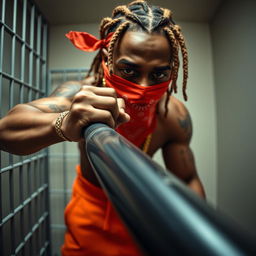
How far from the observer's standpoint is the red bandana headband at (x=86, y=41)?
624mm

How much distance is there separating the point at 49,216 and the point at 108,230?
0.52m

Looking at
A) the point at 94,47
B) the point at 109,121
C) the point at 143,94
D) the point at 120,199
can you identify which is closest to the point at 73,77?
the point at 94,47

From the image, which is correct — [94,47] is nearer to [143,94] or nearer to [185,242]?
[143,94]

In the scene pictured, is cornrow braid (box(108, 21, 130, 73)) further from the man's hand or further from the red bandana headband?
the man's hand

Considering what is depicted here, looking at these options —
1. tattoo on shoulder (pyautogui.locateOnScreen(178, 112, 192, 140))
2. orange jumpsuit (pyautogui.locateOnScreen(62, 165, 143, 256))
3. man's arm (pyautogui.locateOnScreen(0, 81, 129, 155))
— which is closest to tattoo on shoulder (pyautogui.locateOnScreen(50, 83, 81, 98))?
man's arm (pyautogui.locateOnScreen(0, 81, 129, 155))

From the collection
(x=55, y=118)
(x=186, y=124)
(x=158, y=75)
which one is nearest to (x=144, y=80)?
(x=158, y=75)

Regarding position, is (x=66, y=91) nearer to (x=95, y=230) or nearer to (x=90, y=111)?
(x=90, y=111)

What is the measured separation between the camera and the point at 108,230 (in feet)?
2.41

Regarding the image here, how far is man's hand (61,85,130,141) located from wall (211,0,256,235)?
0.56 metres

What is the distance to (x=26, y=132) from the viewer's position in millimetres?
454

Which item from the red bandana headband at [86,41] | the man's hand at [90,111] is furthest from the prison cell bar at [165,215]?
the red bandana headband at [86,41]

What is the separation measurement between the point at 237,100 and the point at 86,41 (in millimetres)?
630

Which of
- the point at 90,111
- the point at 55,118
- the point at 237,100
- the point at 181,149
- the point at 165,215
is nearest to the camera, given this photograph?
the point at 165,215

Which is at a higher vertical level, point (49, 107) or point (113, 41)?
point (113, 41)
